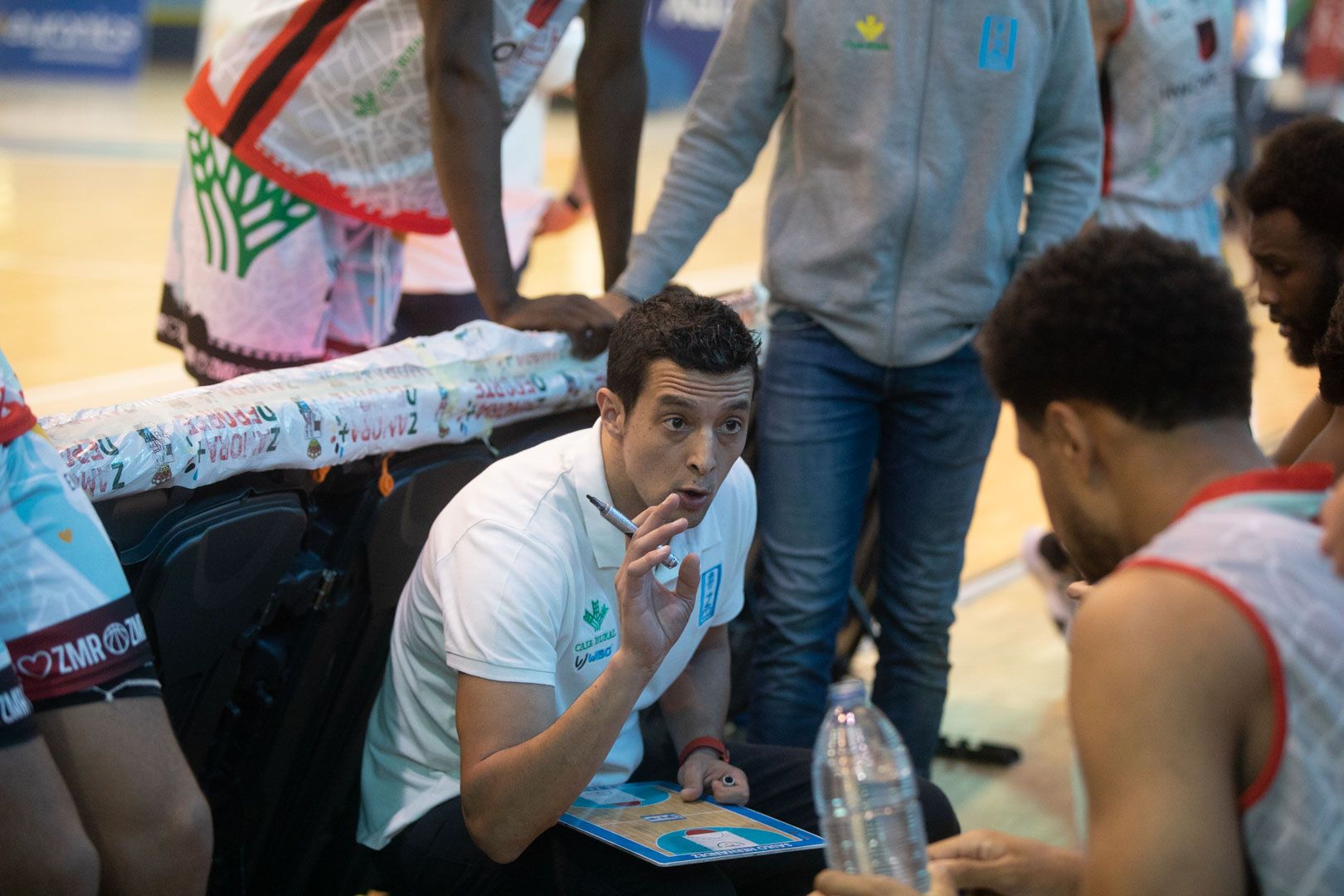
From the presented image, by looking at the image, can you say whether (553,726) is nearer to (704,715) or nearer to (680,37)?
(704,715)

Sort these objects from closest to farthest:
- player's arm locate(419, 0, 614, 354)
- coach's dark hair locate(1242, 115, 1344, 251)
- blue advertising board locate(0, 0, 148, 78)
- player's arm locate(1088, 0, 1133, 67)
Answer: coach's dark hair locate(1242, 115, 1344, 251) < player's arm locate(419, 0, 614, 354) < player's arm locate(1088, 0, 1133, 67) < blue advertising board locate(0, 0, 148, 78)

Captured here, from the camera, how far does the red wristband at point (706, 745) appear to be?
219cm

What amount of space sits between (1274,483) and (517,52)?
5.73 feet

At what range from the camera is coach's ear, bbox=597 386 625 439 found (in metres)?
2.09

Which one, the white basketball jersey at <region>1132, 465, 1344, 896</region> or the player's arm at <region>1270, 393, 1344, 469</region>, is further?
the player's arm at <region>1270, 393, 1344, 469</region>

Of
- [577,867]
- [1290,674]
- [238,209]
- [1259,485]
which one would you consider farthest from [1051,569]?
[1290,674]

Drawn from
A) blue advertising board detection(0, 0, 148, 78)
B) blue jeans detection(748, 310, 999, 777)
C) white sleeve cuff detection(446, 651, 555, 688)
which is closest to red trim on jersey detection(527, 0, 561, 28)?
blue jeans detection(748, 310, 999, 777)

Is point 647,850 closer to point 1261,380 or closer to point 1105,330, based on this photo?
point 1105,330

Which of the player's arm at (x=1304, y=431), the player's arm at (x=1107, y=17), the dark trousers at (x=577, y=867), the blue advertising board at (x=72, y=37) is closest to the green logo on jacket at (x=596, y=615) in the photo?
the dark trousers at (x=577, y=867)

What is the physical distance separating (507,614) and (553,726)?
0.16 m

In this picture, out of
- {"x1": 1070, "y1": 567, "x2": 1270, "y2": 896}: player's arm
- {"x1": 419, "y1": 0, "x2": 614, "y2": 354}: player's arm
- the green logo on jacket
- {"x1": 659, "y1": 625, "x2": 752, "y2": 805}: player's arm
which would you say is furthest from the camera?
{"x1": 419, "y1": 0, "x2": 614, "y2": 354}: player's arm

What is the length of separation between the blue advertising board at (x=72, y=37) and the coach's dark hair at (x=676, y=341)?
1055 cm

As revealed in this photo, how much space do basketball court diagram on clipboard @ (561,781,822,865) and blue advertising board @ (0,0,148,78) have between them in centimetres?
1080

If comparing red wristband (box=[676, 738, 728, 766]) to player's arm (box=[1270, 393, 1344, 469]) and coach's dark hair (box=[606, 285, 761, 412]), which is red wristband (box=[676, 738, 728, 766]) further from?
player's arm (box=[1270, 393, 1344, 469])
